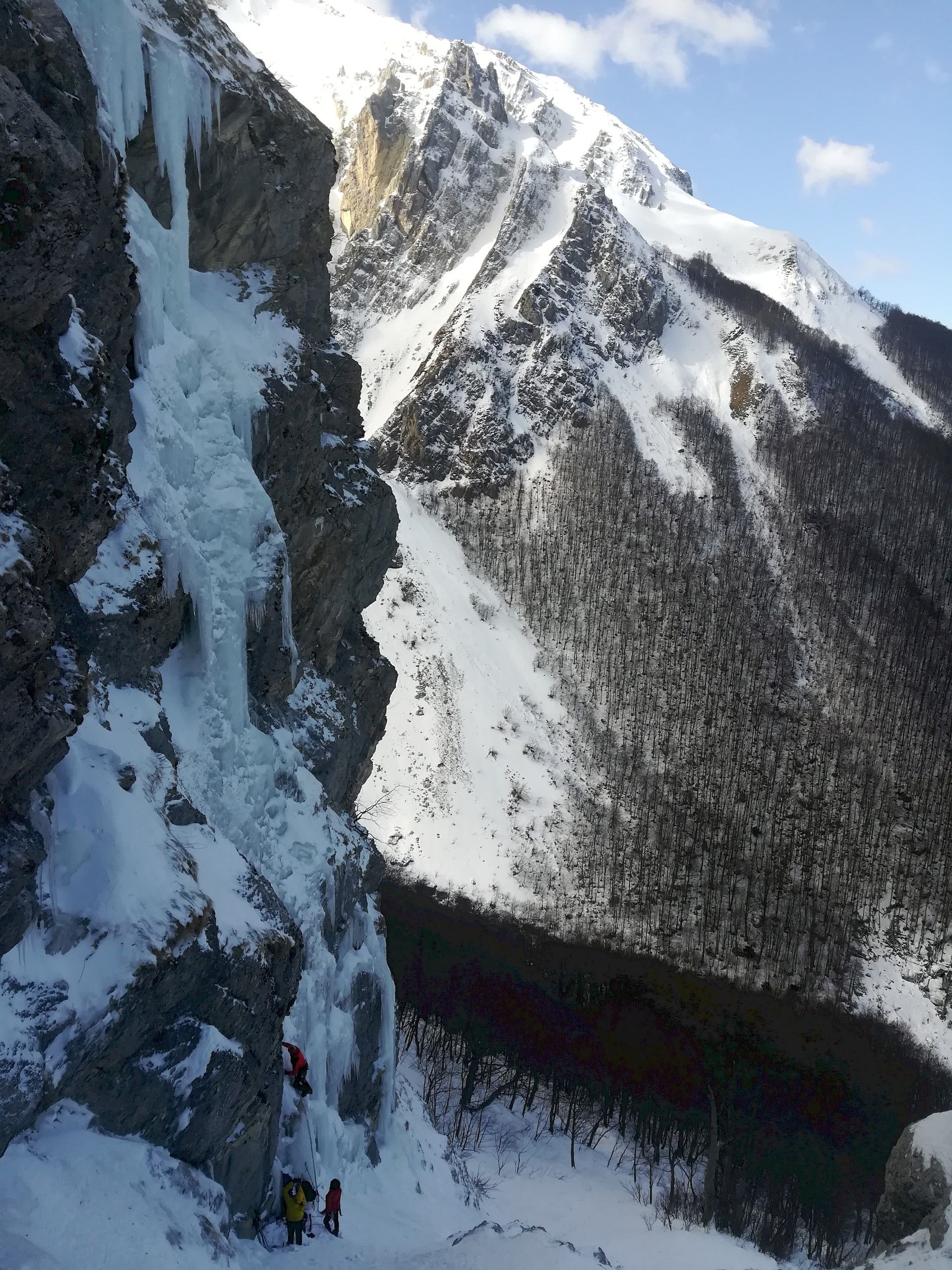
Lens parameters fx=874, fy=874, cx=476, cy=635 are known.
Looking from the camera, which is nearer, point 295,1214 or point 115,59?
point 295,1214

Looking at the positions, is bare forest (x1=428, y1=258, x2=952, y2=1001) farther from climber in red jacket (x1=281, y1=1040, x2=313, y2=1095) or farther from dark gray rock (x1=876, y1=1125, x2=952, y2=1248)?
climber in red jacket (x1=281, y1=1040, x2=313, y2=1095)

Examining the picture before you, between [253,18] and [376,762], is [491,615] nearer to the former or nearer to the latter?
[376,762]

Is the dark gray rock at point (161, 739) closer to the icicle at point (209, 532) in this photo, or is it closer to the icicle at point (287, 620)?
the icicle at point (209, 532)

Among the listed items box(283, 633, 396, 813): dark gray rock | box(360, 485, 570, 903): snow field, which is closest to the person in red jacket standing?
box(283, 633, 396, 813): dark gray rock

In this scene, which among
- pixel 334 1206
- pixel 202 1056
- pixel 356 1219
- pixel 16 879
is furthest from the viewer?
pixel 356 1219

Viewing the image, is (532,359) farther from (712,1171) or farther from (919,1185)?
(919,1185)

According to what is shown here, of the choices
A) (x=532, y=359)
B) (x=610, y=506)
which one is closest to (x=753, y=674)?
(x=610, y=506)

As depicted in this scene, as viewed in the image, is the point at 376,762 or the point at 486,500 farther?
the point at 486,500

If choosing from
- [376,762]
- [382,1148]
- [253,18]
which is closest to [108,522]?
[382,1148]
